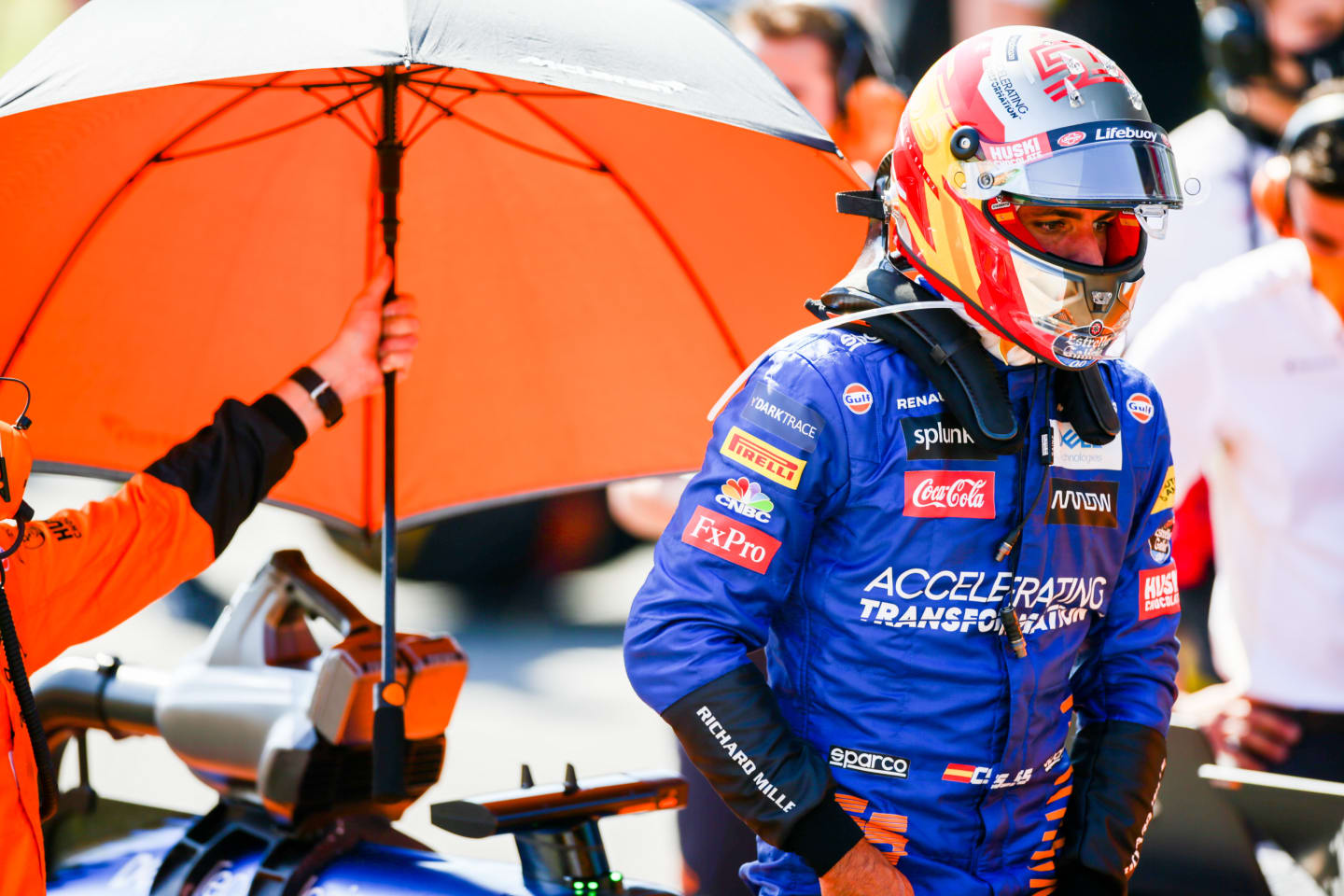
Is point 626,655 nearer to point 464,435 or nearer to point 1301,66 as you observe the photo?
point 464,435

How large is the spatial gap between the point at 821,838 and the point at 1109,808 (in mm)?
499

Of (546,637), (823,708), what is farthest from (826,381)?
(546,637)

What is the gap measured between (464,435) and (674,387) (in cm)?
48

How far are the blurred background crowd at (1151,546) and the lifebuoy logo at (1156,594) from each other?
21.9 inches

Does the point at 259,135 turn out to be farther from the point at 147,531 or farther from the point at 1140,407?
the point at 1140,407

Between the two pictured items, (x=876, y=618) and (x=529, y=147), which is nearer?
(x=876, y=618)

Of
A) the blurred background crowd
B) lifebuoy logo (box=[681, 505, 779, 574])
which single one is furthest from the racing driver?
the blurred background crowd

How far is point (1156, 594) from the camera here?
2.13 metres

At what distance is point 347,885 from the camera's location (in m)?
2.57

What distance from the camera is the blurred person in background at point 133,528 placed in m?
2.10

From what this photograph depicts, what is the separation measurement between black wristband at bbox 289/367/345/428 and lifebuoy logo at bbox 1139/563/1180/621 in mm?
1426

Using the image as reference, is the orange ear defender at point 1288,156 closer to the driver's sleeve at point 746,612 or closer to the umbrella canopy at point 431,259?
the umbrella canopy at point 431,259

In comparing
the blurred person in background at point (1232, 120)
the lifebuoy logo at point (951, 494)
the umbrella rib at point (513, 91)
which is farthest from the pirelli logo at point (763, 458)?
the blurred person in background at point (1232, 120)

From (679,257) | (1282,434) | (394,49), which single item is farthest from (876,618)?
(1282,434)
